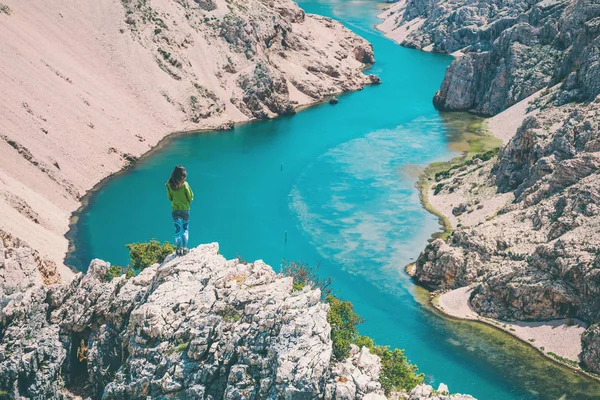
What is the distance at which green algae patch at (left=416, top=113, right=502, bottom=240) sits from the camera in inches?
4114

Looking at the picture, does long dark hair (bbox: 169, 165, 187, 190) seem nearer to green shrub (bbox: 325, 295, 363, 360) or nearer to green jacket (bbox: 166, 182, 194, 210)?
green jacket (bbox: 166, 182, 194, 210)

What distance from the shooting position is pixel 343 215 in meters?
103

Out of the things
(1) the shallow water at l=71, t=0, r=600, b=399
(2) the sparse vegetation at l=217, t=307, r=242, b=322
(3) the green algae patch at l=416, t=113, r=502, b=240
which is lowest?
(1) the shallow water at l=71, t=0, r=600, b=399

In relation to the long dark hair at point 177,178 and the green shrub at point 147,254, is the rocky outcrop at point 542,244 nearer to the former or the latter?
the green shrub at point 147,254

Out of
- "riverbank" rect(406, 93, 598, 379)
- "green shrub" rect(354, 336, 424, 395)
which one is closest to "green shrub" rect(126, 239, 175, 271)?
"riverbank" rect(406, 93, 598, 379)

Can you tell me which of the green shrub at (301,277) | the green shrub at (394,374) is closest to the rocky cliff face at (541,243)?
the green shrub at (301,277)

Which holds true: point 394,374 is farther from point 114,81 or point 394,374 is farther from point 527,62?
point 527,62

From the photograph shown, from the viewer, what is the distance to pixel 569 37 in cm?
14050

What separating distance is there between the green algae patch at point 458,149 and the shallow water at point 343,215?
5.12ft

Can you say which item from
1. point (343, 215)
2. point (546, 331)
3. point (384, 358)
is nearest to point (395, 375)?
point (384, 358)

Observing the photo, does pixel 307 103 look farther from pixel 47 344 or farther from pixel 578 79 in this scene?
pixel 47 344

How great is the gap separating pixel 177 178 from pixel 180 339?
29.3 ft

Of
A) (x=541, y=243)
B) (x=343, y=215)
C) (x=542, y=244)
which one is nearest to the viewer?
(x=542, y=244)

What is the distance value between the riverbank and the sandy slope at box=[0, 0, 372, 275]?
45.3 m
